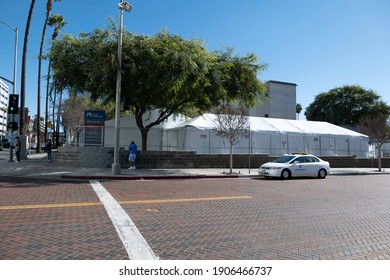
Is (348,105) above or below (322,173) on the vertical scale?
above

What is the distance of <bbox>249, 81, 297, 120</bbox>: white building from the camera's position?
6388 cm

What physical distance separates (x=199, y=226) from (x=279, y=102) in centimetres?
6157

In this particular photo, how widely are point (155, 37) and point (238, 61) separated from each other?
5.51 meters

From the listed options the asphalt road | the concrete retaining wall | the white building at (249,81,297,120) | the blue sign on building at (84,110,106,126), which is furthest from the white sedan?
the white building at (249,81,297,120)

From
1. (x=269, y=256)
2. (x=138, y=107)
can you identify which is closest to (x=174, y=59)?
(x=138, y=107)

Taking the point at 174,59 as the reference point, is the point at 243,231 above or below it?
below

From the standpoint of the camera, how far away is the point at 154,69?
1841 centimetres

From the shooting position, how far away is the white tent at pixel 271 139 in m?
26.3

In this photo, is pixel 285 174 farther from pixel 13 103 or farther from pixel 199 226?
pixel 13 103

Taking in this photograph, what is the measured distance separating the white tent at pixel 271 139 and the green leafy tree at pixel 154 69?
394 centimetres

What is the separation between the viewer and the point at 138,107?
73.9 ft

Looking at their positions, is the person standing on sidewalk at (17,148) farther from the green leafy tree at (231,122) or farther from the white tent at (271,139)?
the green leafy tree at (231,122)

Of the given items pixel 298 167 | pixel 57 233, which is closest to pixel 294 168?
pixel 298 167

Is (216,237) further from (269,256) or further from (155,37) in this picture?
(155,37)
